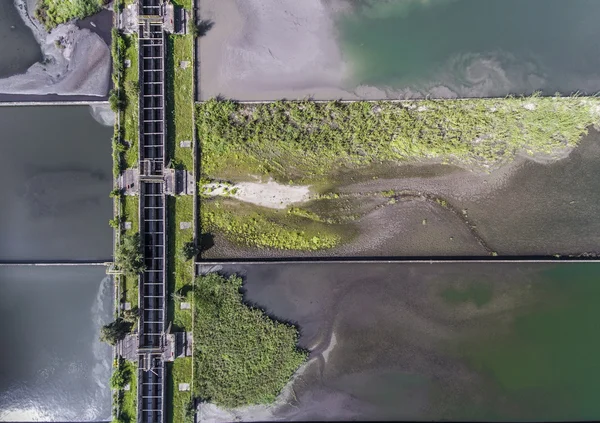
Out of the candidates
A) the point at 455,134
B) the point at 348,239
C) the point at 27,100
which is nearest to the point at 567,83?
the point at 455,134

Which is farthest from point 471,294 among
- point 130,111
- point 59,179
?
point 59,179

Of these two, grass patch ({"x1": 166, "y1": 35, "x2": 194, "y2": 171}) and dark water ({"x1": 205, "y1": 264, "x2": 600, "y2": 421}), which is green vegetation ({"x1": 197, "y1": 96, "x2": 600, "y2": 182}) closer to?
grass patch ({"x1": 166, "y1": 35, "x2": 194, "y2": 171})

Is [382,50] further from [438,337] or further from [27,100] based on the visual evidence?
[27,100]

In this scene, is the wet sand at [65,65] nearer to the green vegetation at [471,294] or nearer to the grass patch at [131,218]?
the grass patch at [131,218]

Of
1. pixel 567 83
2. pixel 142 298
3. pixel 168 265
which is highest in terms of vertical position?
pixel 567 83

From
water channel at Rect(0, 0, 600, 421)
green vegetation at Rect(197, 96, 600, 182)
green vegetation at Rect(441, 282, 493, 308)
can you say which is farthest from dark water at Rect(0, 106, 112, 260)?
green vegetation at Rect(441, 282, 493, 308)

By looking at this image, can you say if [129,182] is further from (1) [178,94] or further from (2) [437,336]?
(2) [437,336]

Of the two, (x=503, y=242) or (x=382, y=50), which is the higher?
(x=382, y=50)
